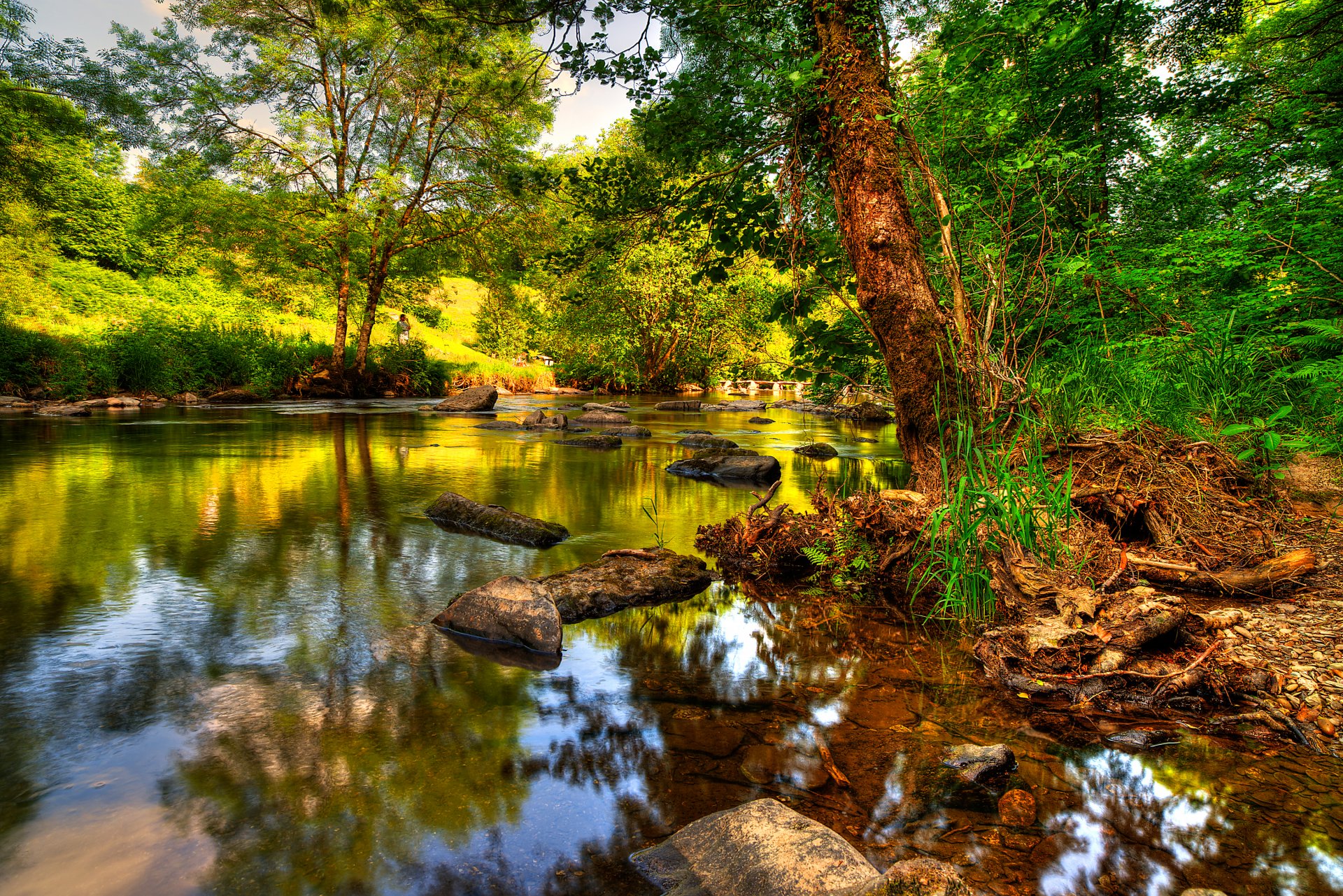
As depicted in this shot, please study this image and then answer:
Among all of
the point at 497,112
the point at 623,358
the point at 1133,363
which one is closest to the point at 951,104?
the point at 1133,363

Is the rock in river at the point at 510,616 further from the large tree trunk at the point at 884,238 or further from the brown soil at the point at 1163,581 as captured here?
the large tree trunk at the point at 884,238

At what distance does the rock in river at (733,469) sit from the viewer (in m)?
8.48

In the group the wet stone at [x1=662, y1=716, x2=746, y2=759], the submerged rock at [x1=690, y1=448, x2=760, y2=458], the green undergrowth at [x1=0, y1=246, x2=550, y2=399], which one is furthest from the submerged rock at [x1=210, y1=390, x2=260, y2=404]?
the wet stone at [x1=662, y1=716, x2=746, y2=759]

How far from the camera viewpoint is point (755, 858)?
1.71 m

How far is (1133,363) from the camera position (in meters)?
4.83

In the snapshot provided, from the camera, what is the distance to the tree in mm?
20859

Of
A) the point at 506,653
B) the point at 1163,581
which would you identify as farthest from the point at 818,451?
the point at 506,653

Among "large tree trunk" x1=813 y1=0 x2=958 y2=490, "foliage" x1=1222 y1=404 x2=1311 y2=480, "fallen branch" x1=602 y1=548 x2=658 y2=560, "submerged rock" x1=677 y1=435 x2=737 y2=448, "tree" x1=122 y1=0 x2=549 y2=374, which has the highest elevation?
"tree" x1=122 y1=0 x2=549 y2=374

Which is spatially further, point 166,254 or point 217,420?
point 166,254

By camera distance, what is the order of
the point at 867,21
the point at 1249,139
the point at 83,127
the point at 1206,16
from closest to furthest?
the point at 867,21, the point at 1249,139, the point at 1206,16, the point at 83,127

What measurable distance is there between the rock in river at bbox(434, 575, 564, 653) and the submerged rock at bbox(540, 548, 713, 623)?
0.29m

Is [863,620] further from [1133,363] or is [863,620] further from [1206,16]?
[1206,16]

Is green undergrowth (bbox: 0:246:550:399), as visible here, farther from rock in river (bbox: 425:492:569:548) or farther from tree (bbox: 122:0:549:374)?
rock in river (bbox: 425:492:569:548)

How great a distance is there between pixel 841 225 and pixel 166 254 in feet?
130
